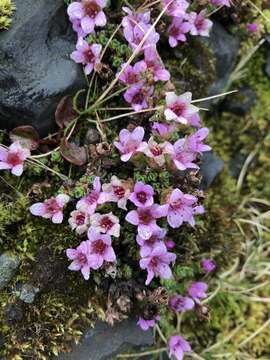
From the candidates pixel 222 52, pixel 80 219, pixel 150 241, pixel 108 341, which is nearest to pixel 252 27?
pixel 222 52

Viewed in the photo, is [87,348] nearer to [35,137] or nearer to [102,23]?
[35,137]

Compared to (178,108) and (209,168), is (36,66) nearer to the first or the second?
(178,108)

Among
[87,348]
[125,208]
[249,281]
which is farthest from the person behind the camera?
[249,281]

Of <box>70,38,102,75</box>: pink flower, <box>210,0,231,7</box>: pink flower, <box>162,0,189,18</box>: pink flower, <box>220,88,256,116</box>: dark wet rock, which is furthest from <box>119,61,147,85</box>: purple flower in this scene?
<box>220,88,256,116</box>: dark wet rock

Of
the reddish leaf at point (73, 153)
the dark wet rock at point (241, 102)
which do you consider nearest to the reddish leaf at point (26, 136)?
the reddish leaf at point (73, 153)

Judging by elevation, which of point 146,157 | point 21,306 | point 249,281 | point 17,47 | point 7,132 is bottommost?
point 249,281

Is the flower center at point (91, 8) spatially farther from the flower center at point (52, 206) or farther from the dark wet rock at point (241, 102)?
the dark wet rock at point (241, 102)

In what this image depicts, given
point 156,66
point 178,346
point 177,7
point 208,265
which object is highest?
point 177,7

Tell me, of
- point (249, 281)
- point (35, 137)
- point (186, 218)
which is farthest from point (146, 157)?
point (249, 281)
